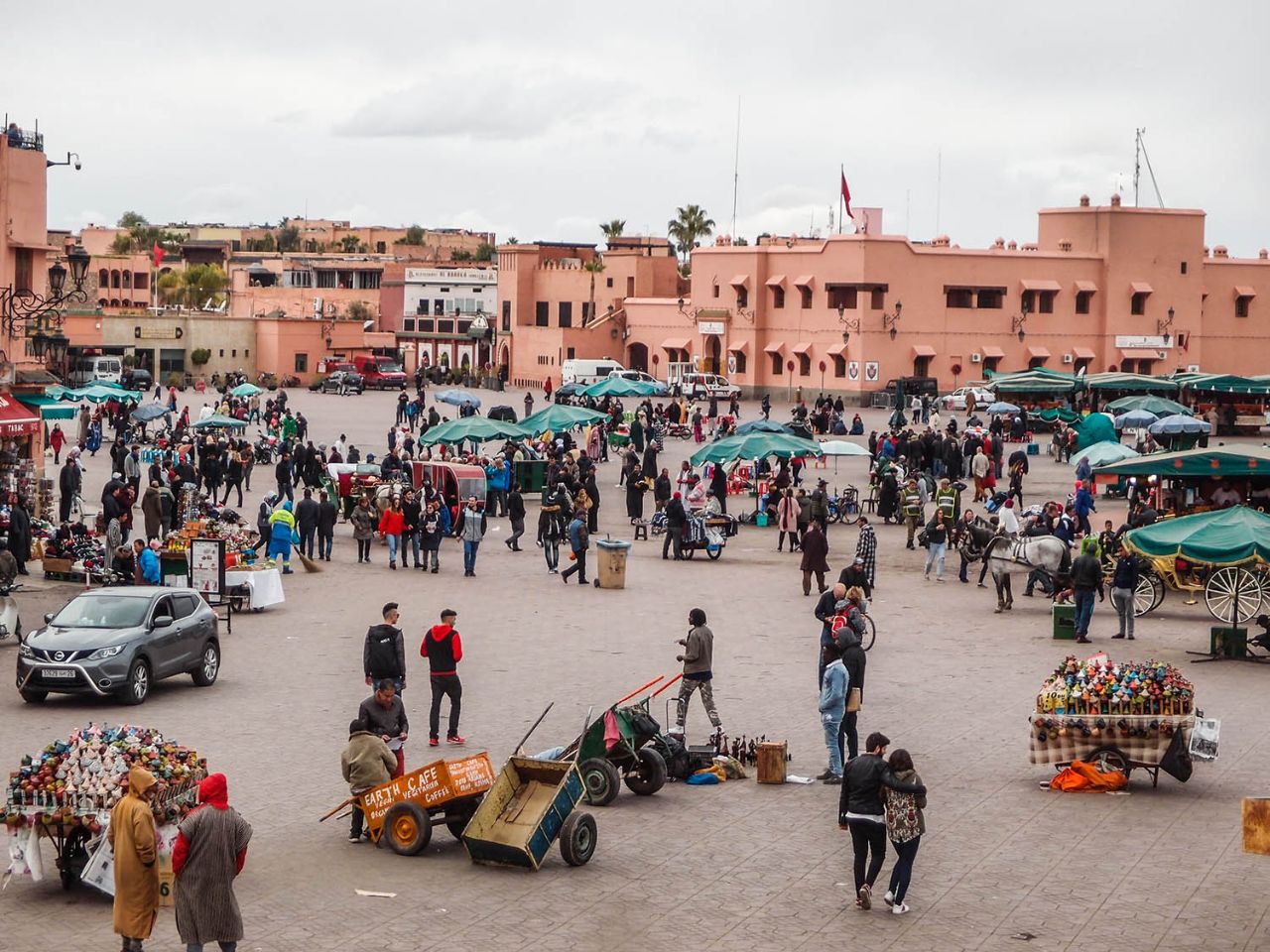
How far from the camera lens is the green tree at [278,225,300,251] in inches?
6305

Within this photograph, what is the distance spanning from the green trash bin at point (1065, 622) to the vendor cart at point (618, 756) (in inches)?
376

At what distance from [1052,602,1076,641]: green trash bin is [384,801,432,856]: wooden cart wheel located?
12362mm

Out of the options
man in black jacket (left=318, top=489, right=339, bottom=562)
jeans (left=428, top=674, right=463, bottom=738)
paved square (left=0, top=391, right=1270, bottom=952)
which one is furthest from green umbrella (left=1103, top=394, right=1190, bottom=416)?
jeans (left=428, top=674, right=463, bottom=738)

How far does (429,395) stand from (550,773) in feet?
214

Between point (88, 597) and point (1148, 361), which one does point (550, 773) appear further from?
point (1148, 361)

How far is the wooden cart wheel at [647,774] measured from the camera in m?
14.7

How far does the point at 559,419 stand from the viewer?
4172 cm

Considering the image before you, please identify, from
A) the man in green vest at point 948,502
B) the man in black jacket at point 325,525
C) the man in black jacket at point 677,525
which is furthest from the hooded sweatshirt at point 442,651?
the man in green vest at point 948,502

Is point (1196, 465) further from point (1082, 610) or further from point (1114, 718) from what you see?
point (1114, 718)

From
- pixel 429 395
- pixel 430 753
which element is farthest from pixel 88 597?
pixel 429 395

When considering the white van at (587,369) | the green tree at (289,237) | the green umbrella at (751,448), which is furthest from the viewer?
the green tree at (289,237)

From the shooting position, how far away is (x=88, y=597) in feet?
62.5

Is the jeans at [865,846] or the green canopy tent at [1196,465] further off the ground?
the green canopy tent at [1196,465]

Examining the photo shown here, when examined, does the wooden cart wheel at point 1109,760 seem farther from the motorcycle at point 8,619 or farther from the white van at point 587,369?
the white van at point 587,369
